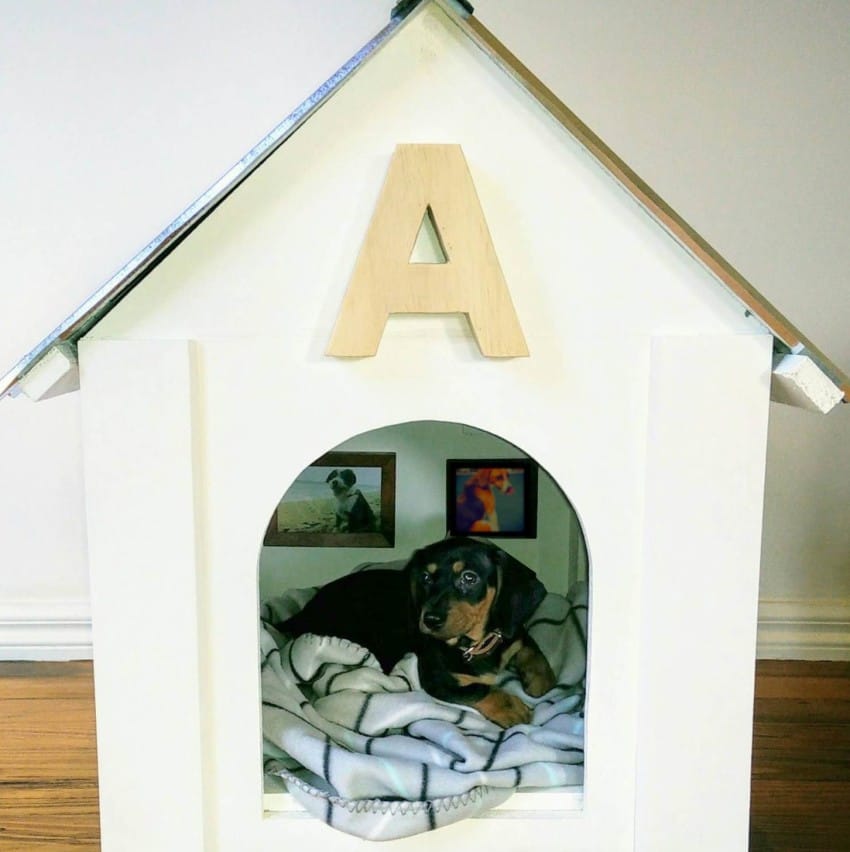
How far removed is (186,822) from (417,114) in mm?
603

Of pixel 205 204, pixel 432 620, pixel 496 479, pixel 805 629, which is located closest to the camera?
pixel 205 204

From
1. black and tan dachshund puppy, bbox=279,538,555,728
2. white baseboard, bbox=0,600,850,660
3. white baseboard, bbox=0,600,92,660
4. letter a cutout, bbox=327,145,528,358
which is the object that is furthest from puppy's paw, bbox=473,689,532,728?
white baseboard, bbox=0,600,92,660

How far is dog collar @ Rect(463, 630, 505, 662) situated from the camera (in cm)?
85

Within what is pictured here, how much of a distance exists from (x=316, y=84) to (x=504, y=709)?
80 centimetres

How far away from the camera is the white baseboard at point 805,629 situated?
3.70 ft

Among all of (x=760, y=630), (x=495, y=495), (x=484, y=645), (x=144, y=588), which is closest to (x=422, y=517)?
(x=495, y=495)

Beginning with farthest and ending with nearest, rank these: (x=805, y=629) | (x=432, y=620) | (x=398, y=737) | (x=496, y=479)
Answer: (x=805, y=629), (x=496, y=479), (x=432, y=620), (x=398, y=737)

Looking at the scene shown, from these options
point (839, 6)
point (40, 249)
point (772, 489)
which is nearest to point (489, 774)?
point (772, 489)

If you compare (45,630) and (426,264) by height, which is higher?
(426,264)

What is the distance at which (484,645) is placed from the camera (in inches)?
33.8

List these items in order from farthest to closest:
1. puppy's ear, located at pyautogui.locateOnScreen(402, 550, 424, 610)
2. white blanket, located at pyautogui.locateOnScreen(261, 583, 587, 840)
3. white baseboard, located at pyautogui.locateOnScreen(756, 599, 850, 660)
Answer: white baseboard, located at pyautogui.locateOnScreen(756, 599, 850, 660)
puppy's ear, located at pyautogui.locateOnScreen(402, 550, 424, 610)
white blanket, located at pyautogui.locateOnScreen(261, 583, 587, 840)

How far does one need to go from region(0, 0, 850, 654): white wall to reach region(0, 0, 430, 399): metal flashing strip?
19.6 inches

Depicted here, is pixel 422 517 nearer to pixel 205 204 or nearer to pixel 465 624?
pixel 465 624

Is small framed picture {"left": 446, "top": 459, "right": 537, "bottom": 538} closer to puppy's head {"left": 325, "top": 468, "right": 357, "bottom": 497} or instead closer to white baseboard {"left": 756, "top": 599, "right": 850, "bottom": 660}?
puppy's head {"left": 325, "top": 468, "right": 357, "bottom": 497}
